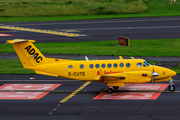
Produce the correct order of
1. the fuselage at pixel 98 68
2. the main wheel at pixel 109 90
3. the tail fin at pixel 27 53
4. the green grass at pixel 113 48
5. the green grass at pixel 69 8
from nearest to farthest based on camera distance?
the fuselage at pixel 98 68 < the main wheel at pixel 109 90 < the tail fin at pixel 27 53 < the green grass at pixel 113 48 < the green grass at pixel 69 8

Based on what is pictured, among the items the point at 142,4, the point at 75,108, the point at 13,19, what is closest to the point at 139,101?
the point at 75,108

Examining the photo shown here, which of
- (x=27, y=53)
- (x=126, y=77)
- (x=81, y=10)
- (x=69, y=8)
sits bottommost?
(x=126, y=77)

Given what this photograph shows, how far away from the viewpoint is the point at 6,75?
34.8 m

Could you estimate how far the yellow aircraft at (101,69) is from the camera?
26.2 metres

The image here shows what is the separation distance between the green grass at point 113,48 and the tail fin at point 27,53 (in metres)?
17.5

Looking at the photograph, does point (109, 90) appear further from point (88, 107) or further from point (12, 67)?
point (12, 67)

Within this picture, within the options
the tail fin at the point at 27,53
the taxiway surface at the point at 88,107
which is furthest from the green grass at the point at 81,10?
the taxiway surface at the point at 88,107

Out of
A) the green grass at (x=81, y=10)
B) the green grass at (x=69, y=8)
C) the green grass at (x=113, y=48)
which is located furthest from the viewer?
the green grass at (x=69, y=8)

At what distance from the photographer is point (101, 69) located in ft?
88.3

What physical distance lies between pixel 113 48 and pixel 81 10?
35716mm

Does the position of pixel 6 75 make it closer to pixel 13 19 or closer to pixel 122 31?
pixel 122 31

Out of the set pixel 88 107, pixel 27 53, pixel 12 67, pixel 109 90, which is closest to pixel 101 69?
pixel 109 90

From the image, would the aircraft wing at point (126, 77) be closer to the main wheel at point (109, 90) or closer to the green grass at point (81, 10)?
the main wheel at point (109, 90)

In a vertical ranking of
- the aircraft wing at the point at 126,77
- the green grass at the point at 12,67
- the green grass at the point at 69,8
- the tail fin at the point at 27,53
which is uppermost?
the green grass at the point at 69,8
